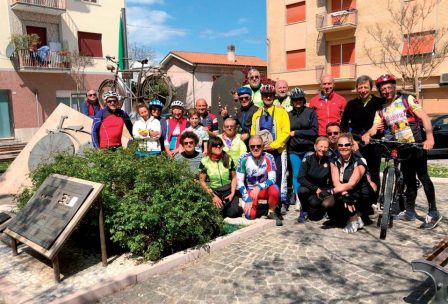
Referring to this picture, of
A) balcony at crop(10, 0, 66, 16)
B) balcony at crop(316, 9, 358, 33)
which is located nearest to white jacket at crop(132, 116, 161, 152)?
balcony at crop(10, 0, 66, 16)

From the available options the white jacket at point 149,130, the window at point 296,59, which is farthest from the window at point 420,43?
the white jacket at point 149,130

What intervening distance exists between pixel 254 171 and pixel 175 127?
181cm

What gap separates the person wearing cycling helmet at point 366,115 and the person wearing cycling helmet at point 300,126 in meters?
0.54

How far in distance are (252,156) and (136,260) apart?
219 centimetres

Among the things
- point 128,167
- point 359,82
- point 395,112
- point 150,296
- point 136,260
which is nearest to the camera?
point 150,296

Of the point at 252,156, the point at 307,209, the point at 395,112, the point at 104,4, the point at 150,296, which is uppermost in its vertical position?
the point at 104,4

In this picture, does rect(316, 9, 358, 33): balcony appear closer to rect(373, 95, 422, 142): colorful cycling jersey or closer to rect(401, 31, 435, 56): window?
rect(401, 31, 435, 56): window

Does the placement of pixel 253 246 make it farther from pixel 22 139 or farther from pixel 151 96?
pixel 22 139

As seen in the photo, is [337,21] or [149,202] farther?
[337,21]

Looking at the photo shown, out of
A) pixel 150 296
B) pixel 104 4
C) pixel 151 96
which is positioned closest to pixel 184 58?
pixel 104 4

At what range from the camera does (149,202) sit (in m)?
4.54

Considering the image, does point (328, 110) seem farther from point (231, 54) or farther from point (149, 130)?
point (231, 54)

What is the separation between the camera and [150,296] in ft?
12.0

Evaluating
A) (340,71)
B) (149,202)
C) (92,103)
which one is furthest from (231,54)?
(149,202)
